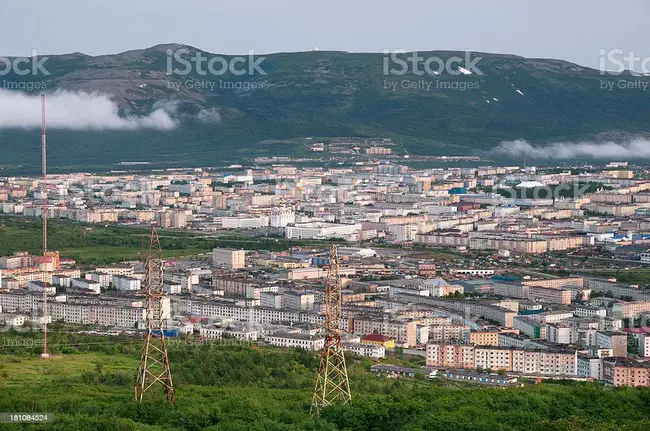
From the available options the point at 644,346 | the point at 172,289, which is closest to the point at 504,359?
the point at 644,346

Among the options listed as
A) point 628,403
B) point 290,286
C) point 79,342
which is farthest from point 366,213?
point 628,403

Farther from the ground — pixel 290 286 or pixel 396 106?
pixel 396 106

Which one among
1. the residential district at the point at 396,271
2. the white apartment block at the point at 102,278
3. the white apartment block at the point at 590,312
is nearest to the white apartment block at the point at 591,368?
the residential district at the point at 396,271

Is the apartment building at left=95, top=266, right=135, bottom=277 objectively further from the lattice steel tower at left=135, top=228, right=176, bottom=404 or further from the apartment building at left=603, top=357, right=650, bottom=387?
the lattice steel tower at left=135, top=228, right=176, bottom=404

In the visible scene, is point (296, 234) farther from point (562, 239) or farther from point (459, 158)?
point (459, 158)

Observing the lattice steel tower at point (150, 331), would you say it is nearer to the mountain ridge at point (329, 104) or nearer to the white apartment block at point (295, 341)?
the white apartment block at point (295, 341)

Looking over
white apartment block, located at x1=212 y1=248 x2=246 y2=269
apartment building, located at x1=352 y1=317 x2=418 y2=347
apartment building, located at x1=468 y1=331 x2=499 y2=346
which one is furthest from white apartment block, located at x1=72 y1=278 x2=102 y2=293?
apartment building, located at x1=468 y1=331 x2=499 y2=346
